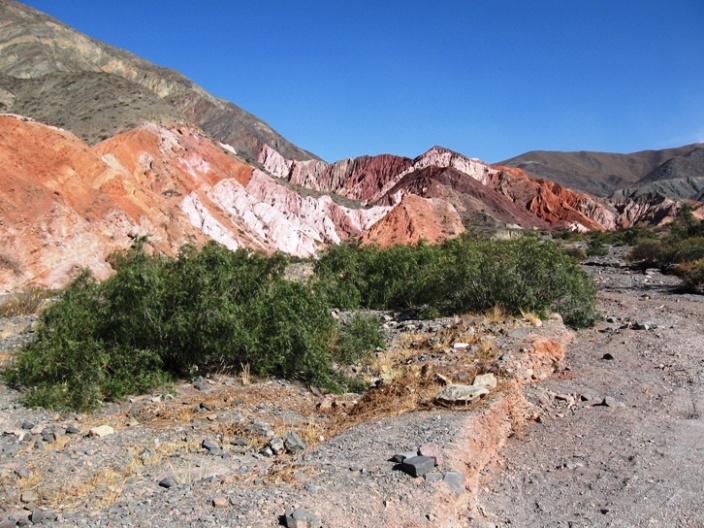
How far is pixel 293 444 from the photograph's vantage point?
20.8ft

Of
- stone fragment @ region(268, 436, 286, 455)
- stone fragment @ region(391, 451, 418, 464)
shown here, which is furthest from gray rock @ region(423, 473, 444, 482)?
stone fragment @ region(268, 436, 286, 455)

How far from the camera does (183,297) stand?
8570 mm

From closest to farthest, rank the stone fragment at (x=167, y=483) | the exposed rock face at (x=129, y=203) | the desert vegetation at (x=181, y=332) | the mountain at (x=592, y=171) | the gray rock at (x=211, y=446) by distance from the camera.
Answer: the stone fragment at (x=167, y=483) < the gray rock at (x=211, y=446) < the desert vegetation at (x=181, y=332) < the exposed rock face at (x=129, y=203) < the mountain at (x=592, y=171)

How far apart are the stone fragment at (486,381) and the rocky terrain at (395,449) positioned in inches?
1.1

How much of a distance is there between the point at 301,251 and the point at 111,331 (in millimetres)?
34542

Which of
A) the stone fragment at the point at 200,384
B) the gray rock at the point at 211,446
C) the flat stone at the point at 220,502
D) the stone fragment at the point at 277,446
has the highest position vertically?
the stone fragment at the point at 200,384

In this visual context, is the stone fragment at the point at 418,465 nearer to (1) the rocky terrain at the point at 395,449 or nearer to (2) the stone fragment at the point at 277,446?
(1) the rocky terrain at the point at 395,449

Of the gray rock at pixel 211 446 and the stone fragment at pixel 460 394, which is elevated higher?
the stone fragment at pixel 460 394

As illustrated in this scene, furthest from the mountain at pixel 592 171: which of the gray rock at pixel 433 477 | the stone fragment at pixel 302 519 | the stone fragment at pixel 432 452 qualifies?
the stone fragment at pixel 302 519

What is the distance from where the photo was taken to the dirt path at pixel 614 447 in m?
5.45

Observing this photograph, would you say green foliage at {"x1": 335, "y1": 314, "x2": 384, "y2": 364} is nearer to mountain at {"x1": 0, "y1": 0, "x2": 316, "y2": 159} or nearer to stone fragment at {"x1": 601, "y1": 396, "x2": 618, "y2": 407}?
stone fragment at {"x1": 601, "y1": 396, "x2": 618, "y2": 407}

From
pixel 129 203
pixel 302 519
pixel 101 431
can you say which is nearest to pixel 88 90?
pixel 129 203

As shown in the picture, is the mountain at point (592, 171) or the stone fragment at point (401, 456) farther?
the mountain at point (592, 171)

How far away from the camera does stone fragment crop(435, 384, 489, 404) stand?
7.46 m
